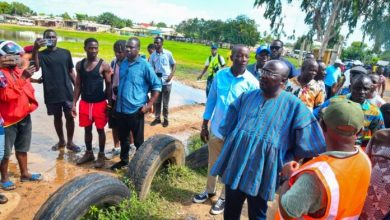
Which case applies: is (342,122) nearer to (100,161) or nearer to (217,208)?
(217,208)

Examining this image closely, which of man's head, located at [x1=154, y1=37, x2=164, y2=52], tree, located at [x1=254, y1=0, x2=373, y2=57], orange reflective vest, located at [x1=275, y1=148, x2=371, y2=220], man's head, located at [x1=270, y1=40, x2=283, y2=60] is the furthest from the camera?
tree, located at [x1=254, y1=0, x2=373, y2=57]

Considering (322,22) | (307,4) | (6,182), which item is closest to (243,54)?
(6,182)

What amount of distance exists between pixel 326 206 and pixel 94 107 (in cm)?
397

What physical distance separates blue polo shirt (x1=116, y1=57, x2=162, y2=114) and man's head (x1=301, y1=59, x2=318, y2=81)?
7.21 ft

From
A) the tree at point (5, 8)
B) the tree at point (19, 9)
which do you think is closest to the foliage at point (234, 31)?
the tree at point (5, 8)

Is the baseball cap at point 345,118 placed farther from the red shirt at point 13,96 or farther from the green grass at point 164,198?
the red shirt at point 13,96

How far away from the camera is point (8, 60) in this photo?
3.80 m

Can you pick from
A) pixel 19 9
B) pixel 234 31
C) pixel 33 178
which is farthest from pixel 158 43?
pixel 19 9

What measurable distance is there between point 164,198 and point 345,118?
9.41 ft

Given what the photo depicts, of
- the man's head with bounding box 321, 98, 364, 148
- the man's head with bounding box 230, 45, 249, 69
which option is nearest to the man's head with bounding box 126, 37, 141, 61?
the man's head with bounding box 230, 45, 249, 69

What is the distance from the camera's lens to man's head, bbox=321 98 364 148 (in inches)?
63.4

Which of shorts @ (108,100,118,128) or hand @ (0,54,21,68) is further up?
hand @ (0,54,21,68)

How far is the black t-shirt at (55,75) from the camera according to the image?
5023mm

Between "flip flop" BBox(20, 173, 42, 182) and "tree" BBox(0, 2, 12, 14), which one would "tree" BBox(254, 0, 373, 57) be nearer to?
"flip flop" BBox(20, 173, 42, 182)
